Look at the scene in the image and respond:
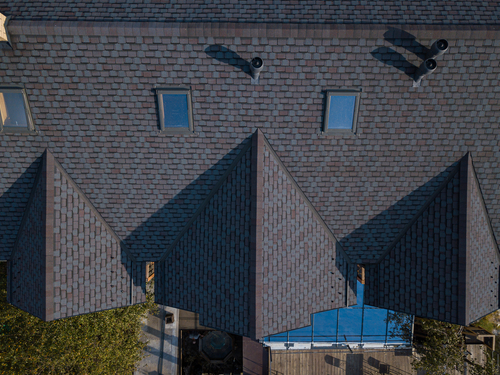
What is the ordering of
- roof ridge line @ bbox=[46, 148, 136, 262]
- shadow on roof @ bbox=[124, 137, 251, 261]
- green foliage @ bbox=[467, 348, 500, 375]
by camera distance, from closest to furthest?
1. roof ridge line @ bbox=[46, 148, 136, 262]
2. shadow on roof @ bbox=[124, 137, 251, 261]
3. green foliage @ bbox=[467, 348, 500, 375]

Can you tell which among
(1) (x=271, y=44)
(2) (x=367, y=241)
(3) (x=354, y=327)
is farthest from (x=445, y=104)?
(3) (x=354, y=327)

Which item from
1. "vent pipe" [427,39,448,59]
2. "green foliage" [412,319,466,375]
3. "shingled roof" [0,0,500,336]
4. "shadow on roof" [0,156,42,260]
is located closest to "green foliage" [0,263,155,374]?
"shingled roof" [0,0,500,336]

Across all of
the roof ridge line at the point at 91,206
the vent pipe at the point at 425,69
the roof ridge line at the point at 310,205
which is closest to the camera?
the vent pipe at the point at 425,69

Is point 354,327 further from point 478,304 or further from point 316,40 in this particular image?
point 316,40

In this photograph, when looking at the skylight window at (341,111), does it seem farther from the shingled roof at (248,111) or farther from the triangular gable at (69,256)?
the triangular gable at (69,256)

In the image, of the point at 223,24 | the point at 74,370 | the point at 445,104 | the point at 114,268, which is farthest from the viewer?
the point at 74,370

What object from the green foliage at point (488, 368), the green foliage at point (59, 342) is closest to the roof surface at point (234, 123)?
the green foliage at point (59, 342)

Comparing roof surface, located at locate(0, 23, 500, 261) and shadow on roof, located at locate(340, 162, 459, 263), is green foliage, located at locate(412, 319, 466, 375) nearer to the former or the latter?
roof surface, located at locate(0, 23, 500, 261)
